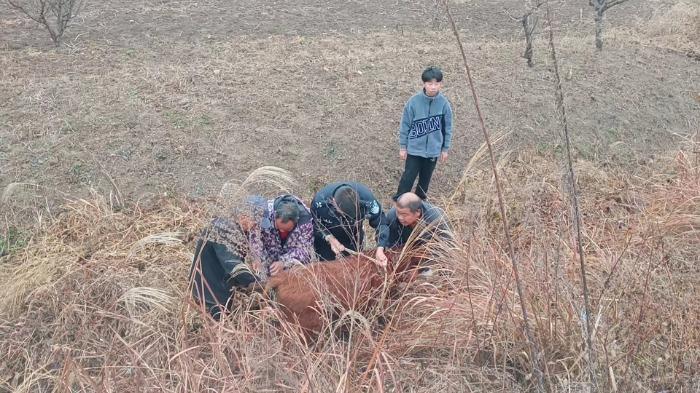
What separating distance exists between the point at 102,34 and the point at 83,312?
23.0 ft

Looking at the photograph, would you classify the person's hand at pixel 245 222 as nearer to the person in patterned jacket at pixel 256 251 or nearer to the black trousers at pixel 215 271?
the person in patterned jacket at pixel 256 251

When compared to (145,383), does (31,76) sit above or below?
above

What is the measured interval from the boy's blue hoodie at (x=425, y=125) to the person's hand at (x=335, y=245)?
1685mm

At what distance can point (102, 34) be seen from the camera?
30.1ft

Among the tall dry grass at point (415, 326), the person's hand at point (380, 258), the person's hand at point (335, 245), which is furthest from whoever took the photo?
the person's hand at point (335, 245)

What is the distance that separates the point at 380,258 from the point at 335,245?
452mm

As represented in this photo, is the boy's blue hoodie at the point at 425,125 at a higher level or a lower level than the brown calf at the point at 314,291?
higher

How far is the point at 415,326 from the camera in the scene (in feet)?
10.1

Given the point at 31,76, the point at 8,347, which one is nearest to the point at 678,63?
the point at 31,76

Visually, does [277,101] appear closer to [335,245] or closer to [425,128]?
[425,128]

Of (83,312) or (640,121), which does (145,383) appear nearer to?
(83,312)

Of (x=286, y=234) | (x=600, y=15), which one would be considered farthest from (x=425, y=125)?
(x=600, y=15)

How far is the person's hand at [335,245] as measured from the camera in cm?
372

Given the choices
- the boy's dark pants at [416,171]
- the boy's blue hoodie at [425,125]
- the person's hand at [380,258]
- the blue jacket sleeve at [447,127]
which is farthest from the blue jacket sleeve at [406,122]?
the person's hand at [380,258]
